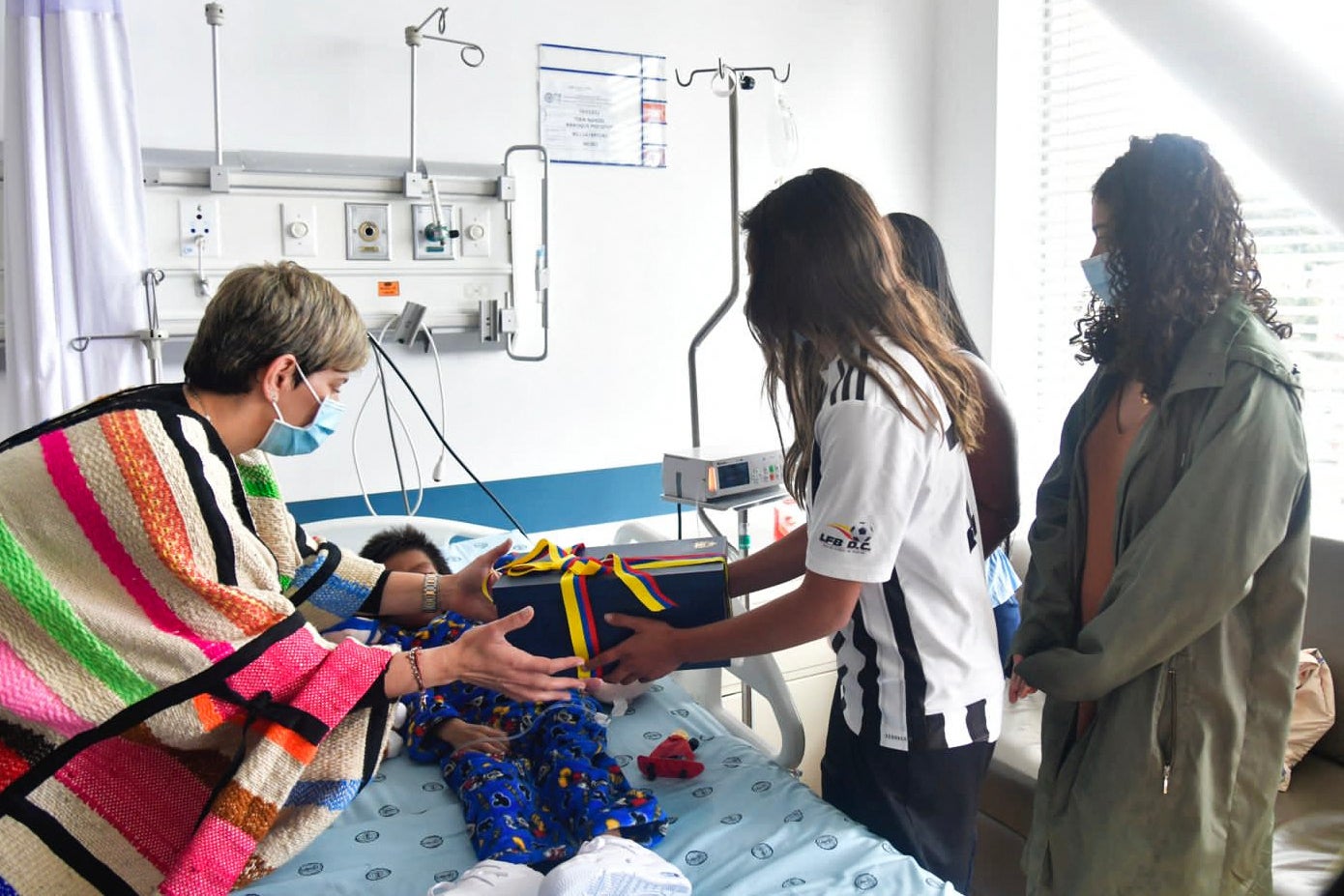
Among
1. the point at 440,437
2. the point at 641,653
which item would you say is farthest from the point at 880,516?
the point at 440,437

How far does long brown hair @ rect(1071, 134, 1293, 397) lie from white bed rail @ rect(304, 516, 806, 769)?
86 cm

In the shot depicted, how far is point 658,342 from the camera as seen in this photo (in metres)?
3.40

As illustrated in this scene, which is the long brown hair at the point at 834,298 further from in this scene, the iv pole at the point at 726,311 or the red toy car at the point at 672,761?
the iv pole at the point at 726,311

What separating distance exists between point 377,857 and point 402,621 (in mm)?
893

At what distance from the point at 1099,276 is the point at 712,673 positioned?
117cm

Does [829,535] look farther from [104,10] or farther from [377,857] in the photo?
[104,10]

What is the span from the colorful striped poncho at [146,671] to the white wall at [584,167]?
1530mm

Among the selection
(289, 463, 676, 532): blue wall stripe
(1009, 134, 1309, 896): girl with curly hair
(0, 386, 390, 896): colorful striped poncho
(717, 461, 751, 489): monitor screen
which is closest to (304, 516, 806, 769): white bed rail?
(289, 463, 676, 532): blue wall stripe

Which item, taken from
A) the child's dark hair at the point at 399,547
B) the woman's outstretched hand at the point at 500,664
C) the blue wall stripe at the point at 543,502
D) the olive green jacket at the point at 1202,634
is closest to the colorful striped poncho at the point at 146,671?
the woman's outstretched hand at the point at 500,664

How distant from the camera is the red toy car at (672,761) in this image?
1798mm

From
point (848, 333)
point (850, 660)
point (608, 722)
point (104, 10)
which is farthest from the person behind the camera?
point (104, 10)

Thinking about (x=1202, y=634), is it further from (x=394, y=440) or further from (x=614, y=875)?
(x=394, y=440)

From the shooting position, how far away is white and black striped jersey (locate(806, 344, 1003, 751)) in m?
1.36

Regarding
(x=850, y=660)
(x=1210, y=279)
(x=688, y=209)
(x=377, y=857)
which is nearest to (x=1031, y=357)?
(x=688, y=209)
